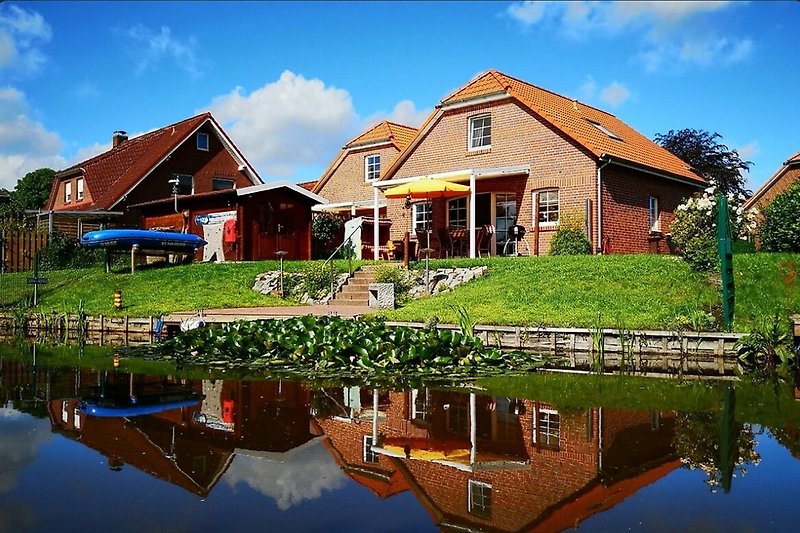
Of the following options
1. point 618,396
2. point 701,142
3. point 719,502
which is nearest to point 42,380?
point 618,396

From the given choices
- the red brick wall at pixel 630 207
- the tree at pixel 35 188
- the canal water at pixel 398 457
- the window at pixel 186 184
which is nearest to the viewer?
the canal water at pixel 398 457

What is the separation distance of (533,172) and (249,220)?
949 cm

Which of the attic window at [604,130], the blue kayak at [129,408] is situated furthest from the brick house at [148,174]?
the blue kayak at [129,408]

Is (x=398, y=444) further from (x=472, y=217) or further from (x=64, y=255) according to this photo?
(x=64, y=255)

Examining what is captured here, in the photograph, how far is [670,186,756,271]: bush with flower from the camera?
1488 centimetres

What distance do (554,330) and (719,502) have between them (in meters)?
7.70

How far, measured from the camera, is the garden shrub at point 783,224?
50.6 feet

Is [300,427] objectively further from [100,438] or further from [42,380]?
[42,380]

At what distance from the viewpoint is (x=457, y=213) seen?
914 inches

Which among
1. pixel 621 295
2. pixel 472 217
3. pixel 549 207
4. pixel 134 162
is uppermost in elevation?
pixel 134 162

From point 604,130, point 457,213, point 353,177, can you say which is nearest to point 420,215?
point 457,213

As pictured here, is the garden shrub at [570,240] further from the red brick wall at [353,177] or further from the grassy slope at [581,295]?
the red brick wall at [353,177]

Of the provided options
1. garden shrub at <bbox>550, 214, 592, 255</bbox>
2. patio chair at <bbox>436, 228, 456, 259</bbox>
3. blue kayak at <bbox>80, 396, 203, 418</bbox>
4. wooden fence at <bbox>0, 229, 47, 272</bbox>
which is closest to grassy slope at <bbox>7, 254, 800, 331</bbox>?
garden shrub at <bbox>550, 214, 592, 255</bbox>

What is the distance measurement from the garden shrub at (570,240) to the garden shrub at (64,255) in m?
18.1
